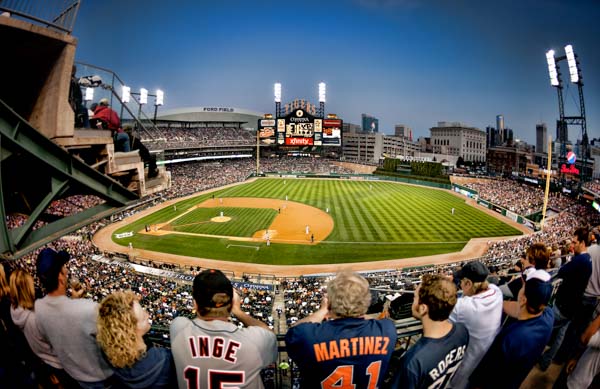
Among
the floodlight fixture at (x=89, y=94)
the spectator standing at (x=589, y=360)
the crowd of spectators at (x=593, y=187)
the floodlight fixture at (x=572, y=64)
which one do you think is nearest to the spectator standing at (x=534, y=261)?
the spectator standing at (x=589, y=360)

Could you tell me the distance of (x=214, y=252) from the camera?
26.5 meters

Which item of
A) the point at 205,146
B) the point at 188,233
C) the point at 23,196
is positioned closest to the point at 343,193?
the point at 188,233

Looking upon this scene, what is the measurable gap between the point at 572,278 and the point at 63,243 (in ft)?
98.6

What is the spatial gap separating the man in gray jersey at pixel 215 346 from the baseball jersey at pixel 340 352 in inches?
11.1

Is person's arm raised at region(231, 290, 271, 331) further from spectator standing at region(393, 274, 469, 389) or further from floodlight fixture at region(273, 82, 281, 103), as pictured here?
floodlight fixture at region(273, 82, 281, 103)

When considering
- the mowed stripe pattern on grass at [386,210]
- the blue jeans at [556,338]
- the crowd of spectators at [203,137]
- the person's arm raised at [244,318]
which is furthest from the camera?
the crowd of spectators at [203,137]

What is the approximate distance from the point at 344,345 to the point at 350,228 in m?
31.5

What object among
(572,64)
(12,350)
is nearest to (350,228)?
(12,350)

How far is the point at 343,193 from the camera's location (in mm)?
53250

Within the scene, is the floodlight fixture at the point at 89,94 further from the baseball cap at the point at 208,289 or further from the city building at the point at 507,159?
the city building at the point at 507,159

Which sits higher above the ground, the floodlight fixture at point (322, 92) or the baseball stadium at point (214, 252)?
the floodlight fixture at point (322, 92)

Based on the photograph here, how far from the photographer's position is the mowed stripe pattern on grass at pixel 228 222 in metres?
32.0

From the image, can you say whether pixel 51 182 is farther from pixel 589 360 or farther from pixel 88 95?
pixel 589 360

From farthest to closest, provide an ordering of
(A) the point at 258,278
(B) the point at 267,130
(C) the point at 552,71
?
1. (B) the point at 267,130
2. (C) the point at 552,71
3. (A) the point at 258,278
